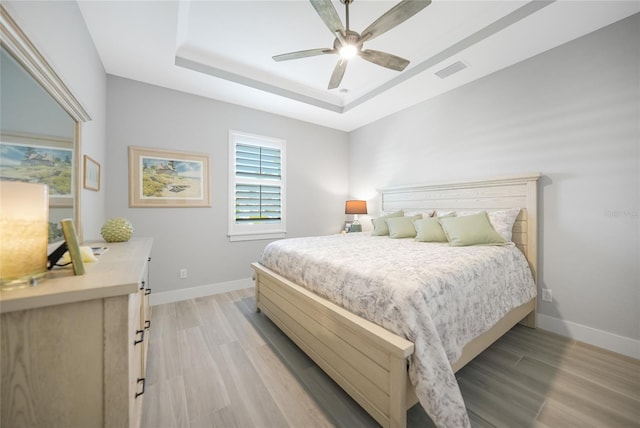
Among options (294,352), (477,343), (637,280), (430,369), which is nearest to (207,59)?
(294,352)

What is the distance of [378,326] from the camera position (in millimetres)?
1329

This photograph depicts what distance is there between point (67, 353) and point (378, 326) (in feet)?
4.07

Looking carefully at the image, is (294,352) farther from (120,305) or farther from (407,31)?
(407,31)

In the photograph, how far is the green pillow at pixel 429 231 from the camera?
264cm

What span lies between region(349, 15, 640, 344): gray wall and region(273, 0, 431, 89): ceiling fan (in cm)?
143

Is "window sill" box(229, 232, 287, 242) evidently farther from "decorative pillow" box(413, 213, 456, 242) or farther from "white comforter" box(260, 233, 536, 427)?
"decorative pillow" box(413, 213, 456, 242)

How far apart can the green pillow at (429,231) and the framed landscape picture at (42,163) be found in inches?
113

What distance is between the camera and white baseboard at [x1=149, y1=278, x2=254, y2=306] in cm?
300

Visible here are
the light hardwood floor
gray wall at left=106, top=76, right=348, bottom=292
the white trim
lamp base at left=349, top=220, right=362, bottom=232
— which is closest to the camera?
the white trim

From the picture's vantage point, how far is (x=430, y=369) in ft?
3.77

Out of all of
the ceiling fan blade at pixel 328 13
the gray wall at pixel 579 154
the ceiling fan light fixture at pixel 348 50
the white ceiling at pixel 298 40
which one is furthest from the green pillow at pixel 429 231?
the ceiling fan blade at pixel 328 13

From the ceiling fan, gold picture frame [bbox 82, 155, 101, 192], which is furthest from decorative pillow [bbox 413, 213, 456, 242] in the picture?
gold picture frame [bbox 82, 155, 101, 192]

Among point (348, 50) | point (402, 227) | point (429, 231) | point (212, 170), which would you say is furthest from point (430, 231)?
point (212, 170)

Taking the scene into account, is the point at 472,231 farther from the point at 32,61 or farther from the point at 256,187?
the point at 32,61
